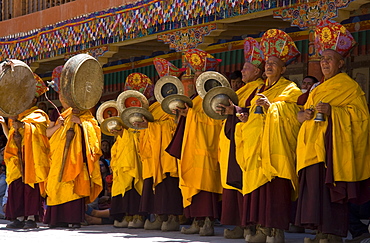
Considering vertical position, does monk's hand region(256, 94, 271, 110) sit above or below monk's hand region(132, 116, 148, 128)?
above

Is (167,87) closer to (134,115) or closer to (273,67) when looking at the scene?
(134,115)

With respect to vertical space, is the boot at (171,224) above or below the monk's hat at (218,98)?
below

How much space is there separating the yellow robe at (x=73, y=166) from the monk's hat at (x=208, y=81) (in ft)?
5.82

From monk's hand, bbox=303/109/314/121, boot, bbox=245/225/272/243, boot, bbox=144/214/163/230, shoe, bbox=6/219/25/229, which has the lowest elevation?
shoe, bbox=6/219/25/229

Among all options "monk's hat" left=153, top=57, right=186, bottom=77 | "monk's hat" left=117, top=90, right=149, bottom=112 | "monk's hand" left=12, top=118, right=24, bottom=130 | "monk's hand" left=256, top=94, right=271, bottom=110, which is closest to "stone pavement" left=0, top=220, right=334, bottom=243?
"monk's hand" left=12, top=118, right=24, bottom=130

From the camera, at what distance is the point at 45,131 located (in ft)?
31.8

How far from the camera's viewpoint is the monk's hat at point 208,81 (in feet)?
26.5

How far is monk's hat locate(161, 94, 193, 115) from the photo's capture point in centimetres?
845

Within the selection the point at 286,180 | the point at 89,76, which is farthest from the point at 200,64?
the point at 286,180

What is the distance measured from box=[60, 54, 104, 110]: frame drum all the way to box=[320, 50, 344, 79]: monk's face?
115 inches

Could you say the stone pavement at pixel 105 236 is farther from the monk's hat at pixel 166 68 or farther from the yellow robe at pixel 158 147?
the monk's hat at pixel 166 68

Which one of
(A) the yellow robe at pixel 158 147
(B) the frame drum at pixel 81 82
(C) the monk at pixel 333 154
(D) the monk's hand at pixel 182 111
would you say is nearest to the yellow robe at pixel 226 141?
(D) the monk's hand at pixel 182 111

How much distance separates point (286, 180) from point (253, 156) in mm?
370

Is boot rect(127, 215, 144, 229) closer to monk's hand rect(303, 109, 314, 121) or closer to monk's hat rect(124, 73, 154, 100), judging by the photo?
monk's hat rect(124, 73, 154, 100)
